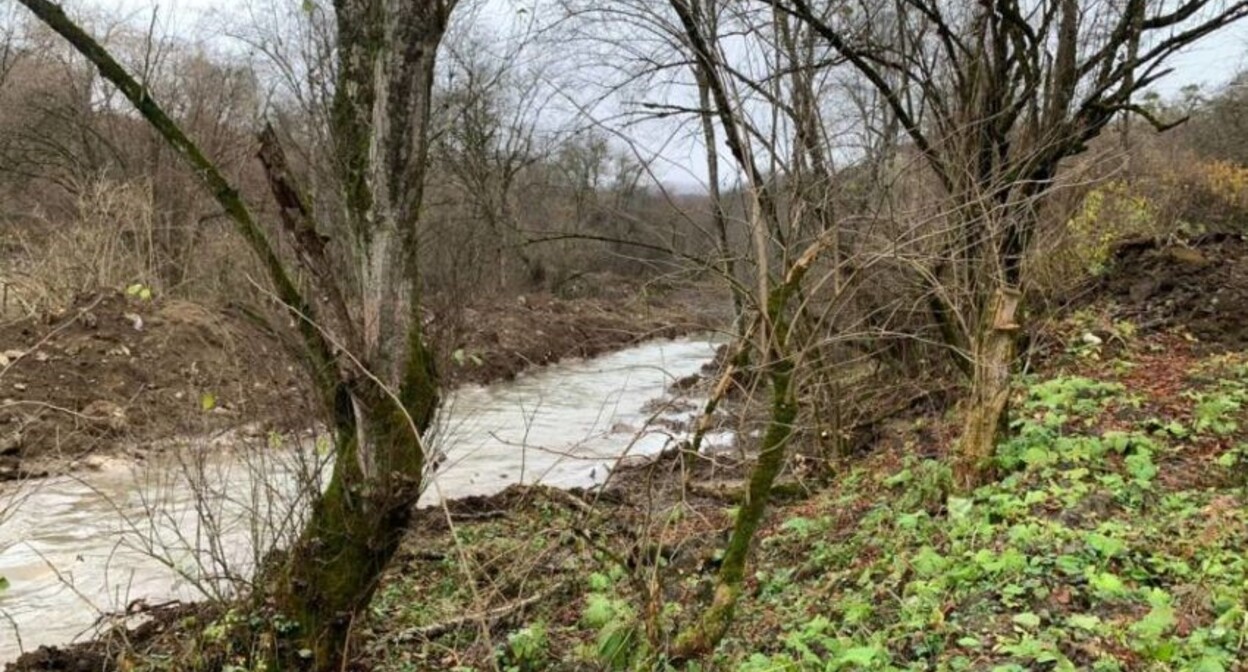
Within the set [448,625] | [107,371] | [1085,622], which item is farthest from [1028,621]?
[107,371]

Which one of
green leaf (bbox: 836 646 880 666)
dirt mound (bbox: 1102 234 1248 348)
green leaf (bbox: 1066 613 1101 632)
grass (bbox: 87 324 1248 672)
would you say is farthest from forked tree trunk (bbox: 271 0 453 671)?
dirt mound (bbox: 1102 234 1248 348)

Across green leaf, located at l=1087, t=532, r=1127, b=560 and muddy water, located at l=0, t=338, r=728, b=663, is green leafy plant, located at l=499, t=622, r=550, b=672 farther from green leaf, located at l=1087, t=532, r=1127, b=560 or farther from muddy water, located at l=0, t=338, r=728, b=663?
green leaf, located at l=1087, t=532, r=1127, b=560

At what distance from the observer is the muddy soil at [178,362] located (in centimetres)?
453

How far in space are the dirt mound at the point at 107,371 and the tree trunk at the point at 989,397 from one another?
14.0ft

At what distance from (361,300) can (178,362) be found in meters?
9.04

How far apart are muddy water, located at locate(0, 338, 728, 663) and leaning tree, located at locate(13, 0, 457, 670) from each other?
0.85 feet

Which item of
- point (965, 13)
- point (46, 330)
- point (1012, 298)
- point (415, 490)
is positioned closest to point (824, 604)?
Answer: point (415, 490)

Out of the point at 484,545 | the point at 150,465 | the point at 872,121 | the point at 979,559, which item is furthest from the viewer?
the point at 872,121

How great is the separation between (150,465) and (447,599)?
189 centimetres

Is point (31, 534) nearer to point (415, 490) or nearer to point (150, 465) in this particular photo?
point (150, 465)

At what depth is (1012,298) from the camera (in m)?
5.45

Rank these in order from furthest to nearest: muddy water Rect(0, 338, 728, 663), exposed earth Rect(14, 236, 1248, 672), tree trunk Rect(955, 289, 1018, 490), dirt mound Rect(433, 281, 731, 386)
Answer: dirt mound Rect(433, 281, 731, 386) → tree trunk Rect(955, 289, 1018, 490) → muddy water Rect(0, 338, 728, 663) → exposed earth Rect(14, 236, 1248, 672)

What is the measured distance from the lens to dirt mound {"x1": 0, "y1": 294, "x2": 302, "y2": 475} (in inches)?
260

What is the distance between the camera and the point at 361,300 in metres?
4.23
